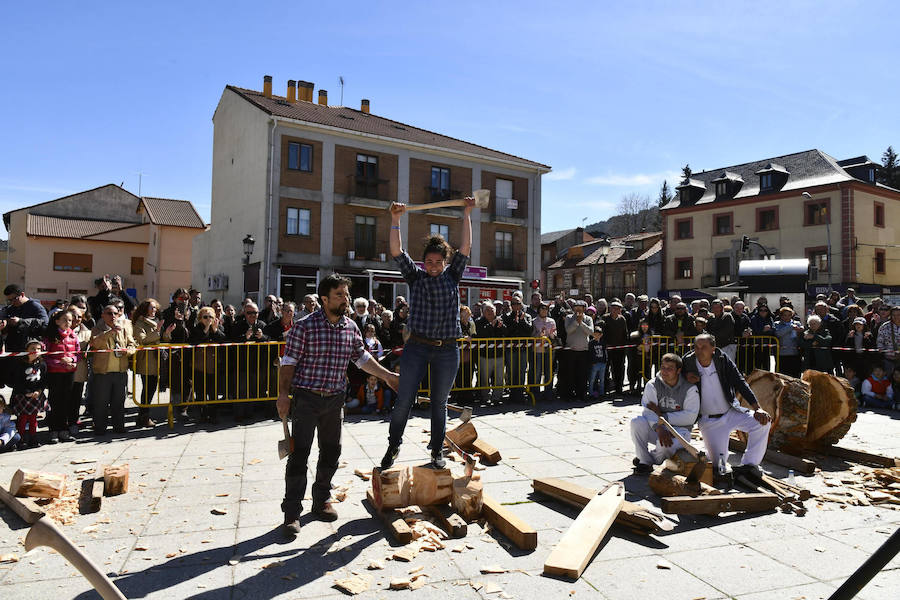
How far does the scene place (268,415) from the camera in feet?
29.0

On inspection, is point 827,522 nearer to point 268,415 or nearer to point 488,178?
point 268,415

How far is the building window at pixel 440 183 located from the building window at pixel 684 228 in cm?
2303

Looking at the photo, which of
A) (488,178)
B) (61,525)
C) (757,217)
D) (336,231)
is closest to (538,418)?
(61,525)

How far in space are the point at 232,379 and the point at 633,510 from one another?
20.9 ft

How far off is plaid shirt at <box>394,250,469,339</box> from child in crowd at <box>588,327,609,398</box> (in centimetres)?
597

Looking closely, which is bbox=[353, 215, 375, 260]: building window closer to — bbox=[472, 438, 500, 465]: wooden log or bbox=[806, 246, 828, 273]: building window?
bbox=[472, 438, 500, 465]: wooden log

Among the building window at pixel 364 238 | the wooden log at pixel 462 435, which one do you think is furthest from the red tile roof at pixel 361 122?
the wooden log at pixel 462 435

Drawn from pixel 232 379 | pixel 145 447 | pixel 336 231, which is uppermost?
pixel 336 231

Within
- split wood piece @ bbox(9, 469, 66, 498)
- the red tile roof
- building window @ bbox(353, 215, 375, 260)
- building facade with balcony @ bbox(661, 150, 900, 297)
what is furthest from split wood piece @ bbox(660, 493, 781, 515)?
building facade with balcony @ bbox(661, 150, 900, 297)

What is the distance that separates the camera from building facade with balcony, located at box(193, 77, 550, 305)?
1041 inches

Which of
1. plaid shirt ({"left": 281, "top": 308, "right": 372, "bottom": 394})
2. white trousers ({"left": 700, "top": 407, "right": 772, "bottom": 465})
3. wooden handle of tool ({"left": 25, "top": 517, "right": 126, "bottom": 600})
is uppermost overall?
plaid shirt ({"left": 281, "top": 308, "right": 372, "bottom": 394})

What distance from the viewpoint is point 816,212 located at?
3744cm

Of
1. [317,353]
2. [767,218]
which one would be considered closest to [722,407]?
[317,353]

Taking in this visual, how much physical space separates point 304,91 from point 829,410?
30613 mm
